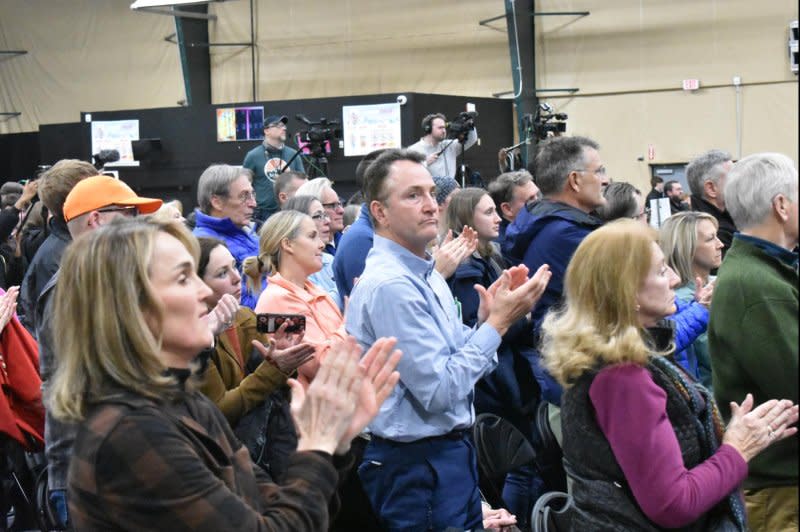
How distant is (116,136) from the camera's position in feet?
40.8

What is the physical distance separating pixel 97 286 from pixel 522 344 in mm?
2498

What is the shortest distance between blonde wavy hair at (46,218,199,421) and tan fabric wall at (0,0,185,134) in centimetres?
1380

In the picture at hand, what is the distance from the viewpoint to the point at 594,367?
7.20ft

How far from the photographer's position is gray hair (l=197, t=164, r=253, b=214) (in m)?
4.54

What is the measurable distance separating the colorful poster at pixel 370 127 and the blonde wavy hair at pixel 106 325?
30.4 ft

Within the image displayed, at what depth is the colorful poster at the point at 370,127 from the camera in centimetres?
1101

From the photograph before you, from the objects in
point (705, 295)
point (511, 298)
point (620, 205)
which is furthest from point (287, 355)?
point (620, 205)

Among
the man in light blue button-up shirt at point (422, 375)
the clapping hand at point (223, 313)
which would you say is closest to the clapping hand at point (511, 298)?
the man in light blue button-up shirt at point (422, 375)

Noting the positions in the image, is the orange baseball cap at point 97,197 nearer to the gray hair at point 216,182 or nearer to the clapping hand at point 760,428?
the gray hair at point 216,182

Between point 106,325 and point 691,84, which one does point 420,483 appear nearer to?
point 106,325

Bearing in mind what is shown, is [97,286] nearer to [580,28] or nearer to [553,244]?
[553,244]

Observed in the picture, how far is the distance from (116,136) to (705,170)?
9093 millimetres

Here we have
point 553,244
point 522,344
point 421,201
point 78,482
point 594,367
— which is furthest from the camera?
point 522,344

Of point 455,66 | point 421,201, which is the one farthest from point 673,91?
point 421,201
